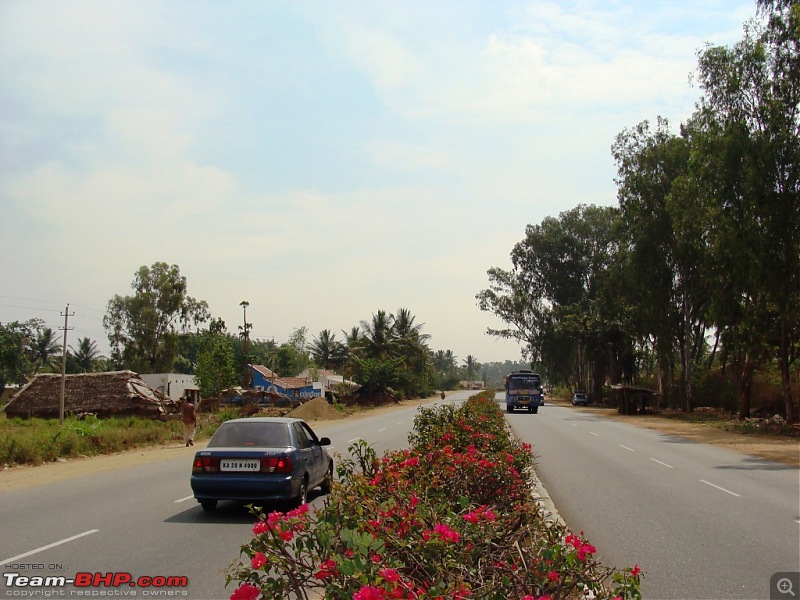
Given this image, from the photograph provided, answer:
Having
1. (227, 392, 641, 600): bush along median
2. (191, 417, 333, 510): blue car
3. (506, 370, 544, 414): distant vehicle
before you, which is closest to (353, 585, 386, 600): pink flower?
(227, 392, 641, 600): bush along median

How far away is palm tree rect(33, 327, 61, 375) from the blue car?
92418 mm

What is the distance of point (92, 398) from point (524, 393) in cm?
2715

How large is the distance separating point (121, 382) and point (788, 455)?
117 ft

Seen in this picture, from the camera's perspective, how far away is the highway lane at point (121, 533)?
737cm

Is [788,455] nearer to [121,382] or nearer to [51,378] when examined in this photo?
[121,382]

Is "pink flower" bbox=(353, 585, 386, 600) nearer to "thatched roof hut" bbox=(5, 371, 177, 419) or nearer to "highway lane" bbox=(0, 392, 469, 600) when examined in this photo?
"highway lane" bbox=(0, 392, 469, 600)

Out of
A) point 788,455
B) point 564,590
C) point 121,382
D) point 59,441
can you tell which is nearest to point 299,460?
point 564,590

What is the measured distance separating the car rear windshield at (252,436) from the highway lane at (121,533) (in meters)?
1.05

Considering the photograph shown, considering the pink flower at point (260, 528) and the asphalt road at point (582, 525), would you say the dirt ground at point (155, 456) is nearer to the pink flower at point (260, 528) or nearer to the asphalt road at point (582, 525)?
the asphalt road at point (582, 525)

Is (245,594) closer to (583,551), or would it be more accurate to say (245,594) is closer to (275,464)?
(583,551)

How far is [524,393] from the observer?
49.5m

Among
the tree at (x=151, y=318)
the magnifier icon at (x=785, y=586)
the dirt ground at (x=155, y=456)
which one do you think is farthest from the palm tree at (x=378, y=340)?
the magnifier icon at (x=785, y=586)

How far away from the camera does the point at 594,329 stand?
214 feet

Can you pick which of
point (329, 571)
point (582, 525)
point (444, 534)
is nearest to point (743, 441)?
point (582, 525)
